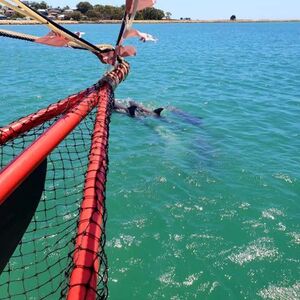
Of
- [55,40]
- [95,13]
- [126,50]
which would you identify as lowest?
[95,13]

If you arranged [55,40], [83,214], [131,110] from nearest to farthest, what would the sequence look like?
[83,214]
[55,40]
[131,110]

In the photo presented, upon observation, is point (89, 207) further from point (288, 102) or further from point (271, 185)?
point (288, 102)

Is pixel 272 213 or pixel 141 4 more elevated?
pixel 141 4

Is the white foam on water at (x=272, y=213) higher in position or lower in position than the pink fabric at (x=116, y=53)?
lower

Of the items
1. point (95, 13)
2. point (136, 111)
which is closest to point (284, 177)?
point (136, 111)

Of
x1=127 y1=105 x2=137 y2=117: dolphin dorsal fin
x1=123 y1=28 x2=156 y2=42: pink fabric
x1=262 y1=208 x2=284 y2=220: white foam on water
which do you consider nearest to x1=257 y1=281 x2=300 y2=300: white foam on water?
x1=262 y1=208 x2=284 y2=220: white foam on water

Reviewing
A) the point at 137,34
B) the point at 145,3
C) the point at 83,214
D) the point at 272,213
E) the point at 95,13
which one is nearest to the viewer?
the point at 83,214

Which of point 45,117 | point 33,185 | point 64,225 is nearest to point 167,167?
point 64,225

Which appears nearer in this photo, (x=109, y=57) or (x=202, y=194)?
(x=109, y=57)

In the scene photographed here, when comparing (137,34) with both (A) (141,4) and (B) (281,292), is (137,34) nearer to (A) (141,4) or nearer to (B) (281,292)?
(A) (141,4)

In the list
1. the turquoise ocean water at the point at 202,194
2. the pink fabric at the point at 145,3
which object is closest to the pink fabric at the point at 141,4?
the pink fabric at the point at 145,3

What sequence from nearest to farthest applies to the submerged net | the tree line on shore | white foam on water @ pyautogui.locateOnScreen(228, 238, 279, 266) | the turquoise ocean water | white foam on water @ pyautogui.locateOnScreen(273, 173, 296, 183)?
the submerged net → the turquoise ocean water → white foam on water @ pyautogui.locateOnScreen(228, 238, 279, 266) → white foam on water @ pyautogui.locateOnScreen(273, 173, 296, 183) → the tree line on shore

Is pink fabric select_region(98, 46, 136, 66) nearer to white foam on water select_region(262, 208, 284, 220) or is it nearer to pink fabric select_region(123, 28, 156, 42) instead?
pink fabric select_region(123, 28, 156, 42)

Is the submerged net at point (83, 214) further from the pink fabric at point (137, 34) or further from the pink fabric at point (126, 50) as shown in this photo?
the pink fabric at point (137, 34)
